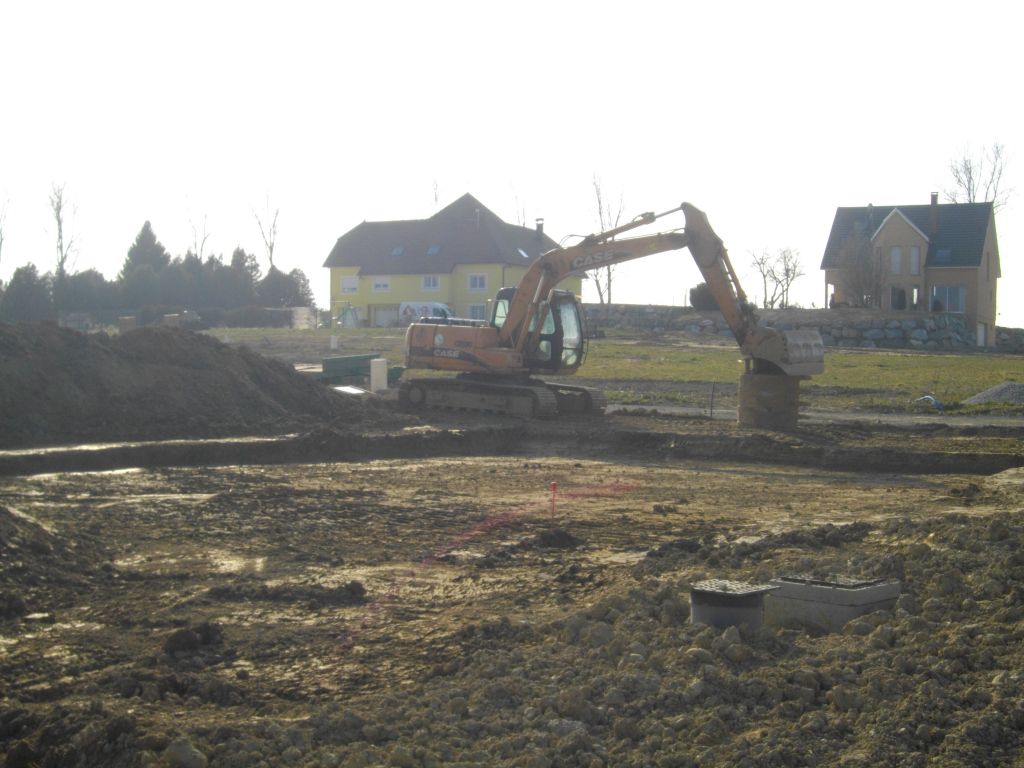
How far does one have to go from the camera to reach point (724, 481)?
15.8m

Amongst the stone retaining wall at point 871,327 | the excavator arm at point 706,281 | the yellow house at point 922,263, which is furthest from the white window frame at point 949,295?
the excavator arm at point 706,281

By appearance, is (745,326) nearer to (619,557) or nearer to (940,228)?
(619,557)

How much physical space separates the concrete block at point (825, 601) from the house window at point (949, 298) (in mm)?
55157

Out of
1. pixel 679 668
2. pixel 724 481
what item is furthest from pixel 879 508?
pixel 679 668

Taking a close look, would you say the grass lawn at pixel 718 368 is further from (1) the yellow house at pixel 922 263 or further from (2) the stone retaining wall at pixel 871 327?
(1) the yellow house at pixel 922 263

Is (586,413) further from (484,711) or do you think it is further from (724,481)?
(484,711)

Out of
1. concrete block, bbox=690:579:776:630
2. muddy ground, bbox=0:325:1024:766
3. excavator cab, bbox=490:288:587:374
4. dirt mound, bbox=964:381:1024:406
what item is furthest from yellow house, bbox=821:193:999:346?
concrete block, bbox=690:579:776:630

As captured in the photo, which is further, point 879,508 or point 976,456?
point 976,456

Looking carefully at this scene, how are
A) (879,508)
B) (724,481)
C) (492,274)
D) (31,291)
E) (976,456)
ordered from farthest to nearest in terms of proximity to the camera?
(492,274) < (31,291) < (976,456) < (724,481) < (879,508)

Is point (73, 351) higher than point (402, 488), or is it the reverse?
point (73, 351)

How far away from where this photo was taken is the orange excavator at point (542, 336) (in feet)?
65.8

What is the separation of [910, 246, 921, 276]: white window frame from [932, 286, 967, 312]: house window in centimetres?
123

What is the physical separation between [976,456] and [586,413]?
7.48 meters

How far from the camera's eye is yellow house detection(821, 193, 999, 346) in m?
58.1
